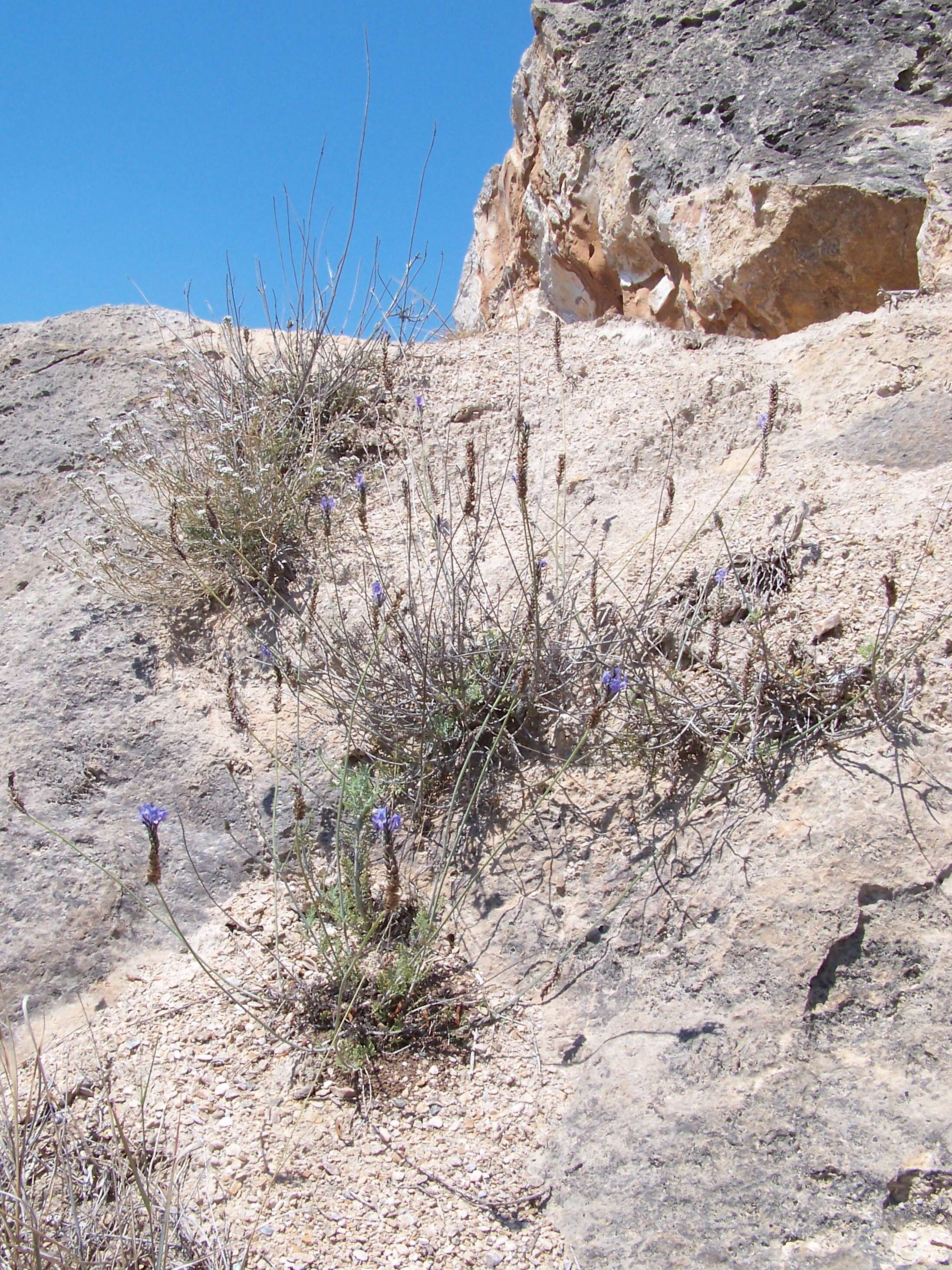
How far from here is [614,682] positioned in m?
2.26

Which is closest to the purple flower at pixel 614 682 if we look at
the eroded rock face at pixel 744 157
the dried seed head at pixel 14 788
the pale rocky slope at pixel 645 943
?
the pale rocky slope at pixel 645 943

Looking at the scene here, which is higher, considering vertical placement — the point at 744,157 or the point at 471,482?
the point at 744,157

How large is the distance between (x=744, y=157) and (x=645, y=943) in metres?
3.28

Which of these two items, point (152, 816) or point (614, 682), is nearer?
point (152, 816)

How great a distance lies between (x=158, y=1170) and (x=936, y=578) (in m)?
2.28

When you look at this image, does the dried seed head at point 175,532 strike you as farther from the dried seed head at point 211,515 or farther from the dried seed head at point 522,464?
the dried seed head at point 522,464

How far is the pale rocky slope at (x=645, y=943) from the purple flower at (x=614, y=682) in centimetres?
27

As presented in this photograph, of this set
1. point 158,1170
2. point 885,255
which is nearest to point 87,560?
point 158,1170

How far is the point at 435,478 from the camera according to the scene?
11.5 feet

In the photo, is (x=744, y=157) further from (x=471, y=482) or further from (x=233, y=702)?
(x=233, y=702)

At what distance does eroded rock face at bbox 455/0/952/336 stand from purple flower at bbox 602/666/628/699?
6.75 ft

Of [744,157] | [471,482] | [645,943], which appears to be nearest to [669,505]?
[471,482]

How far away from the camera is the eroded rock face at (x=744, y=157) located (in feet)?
11.6

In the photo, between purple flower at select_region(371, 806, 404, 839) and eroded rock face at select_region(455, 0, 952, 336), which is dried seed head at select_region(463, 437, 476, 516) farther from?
eroded rock face at select_region(455, 0, 952, 336)
